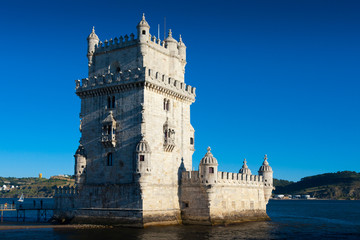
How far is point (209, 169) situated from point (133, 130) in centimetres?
974

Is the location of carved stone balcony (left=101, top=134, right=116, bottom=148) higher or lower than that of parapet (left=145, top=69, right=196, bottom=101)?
lower

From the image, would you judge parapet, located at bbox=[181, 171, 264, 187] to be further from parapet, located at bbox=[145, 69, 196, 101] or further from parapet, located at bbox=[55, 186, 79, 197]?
parapet, located at bbox=[55, 186, 79, 197]

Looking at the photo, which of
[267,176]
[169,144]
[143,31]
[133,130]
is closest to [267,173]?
[267,176]

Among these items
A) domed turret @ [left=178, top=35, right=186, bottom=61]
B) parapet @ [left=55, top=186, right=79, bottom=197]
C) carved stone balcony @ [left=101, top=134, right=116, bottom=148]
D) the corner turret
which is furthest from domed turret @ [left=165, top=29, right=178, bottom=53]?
the corner turret

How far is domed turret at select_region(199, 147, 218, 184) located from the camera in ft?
175

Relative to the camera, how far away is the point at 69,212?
56531 millimetres

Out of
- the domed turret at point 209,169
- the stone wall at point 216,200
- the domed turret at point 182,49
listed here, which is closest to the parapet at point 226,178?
the stone wall at point 216,200

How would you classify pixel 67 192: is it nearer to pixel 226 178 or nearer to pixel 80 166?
pixel 80 166

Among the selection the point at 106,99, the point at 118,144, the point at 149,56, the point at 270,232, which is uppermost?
the point at 149,56

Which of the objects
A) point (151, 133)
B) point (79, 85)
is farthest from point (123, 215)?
point (79, 85)

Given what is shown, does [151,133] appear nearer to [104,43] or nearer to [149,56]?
[149,56]

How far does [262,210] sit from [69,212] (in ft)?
84.6

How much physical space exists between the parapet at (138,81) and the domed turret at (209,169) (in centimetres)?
905

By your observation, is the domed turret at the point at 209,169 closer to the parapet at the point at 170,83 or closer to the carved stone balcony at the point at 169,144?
the carved stone balcony at the point at 169,144
